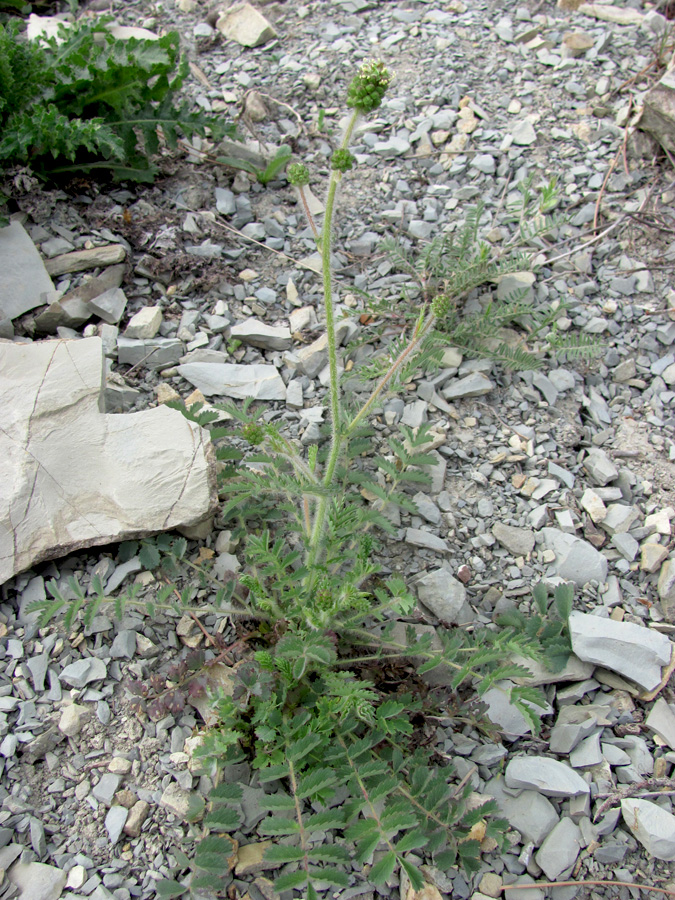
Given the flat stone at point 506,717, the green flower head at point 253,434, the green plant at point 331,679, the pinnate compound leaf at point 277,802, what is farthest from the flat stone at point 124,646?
the flat stone at point 506,717

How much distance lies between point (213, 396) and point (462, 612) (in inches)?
64.8

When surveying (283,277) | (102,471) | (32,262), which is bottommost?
(102,471)

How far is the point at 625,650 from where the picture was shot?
2.74m

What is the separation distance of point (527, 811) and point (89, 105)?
4.37 m

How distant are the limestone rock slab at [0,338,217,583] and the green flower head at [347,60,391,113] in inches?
62.1

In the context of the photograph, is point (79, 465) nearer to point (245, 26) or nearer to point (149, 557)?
point (149, 557)

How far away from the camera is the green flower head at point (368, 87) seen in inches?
82.5

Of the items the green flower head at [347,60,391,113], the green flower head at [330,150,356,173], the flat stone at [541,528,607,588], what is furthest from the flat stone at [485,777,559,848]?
the green flower head at [347,60,391,113]

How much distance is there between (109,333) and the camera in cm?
360

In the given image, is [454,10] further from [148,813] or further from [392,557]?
[148,813]

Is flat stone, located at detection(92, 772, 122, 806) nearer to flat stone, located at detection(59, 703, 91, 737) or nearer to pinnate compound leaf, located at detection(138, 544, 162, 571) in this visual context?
flat stone, located at detection(59, 703, 91, 737)

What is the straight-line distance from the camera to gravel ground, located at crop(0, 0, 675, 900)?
2469 mm

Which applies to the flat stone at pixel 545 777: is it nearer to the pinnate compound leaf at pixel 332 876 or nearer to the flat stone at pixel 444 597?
the flat stone at pixel 444 597

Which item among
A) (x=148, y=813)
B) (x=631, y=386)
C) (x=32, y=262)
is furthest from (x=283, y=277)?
(x=148, y=813)
